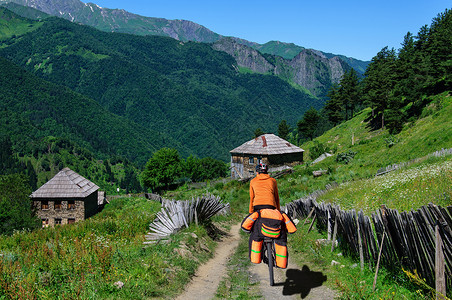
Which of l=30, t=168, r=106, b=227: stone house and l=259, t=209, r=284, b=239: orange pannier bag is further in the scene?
l=30, t=168, r=106, b=227: stone house

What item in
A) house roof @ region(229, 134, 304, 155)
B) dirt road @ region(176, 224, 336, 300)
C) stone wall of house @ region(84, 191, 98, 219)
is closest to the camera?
dirt road @ region(176, 224, 336, 300)

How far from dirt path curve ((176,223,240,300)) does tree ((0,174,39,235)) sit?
80.4ft

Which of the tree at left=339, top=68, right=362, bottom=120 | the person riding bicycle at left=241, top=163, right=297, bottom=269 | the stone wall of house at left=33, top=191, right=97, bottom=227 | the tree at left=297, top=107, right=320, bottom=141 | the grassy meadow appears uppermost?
the tree at left=339, top=68, right=362, bottom=120

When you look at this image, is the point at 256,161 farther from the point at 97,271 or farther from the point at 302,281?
the point at 97,271

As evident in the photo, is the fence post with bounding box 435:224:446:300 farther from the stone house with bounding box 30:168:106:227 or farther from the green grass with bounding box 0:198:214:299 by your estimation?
the stone house with bounding box 30:168:106:227

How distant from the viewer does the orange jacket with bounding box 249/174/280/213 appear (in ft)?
22.9

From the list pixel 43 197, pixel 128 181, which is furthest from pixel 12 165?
pixel 43 197

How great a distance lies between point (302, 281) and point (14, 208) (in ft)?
140

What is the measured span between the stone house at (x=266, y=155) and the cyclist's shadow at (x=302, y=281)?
4327cm

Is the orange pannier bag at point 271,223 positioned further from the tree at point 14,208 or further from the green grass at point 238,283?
the tree at point 14,208

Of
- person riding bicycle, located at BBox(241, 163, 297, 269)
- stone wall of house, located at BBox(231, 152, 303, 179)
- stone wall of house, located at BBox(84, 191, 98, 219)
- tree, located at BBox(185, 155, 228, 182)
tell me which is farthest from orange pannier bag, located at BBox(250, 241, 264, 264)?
tree, located at BBox(185, 155, 228, 182)

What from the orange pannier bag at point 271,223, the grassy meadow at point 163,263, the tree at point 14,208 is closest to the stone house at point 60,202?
the tree at point 14,208

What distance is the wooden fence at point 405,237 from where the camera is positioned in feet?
15.4

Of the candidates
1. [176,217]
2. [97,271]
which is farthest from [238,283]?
[176,217]
